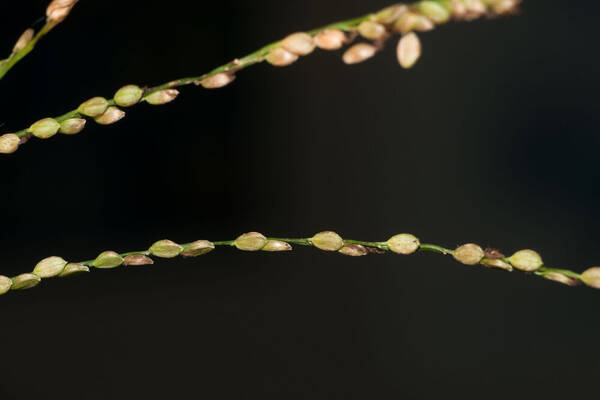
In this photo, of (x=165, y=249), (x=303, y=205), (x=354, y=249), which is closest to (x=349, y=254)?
(x=354, y=249)

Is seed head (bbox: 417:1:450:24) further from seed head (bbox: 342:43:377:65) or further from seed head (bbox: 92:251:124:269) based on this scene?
seed head (bbox: 92:251:124:269)

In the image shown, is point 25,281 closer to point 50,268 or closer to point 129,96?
point 50,268

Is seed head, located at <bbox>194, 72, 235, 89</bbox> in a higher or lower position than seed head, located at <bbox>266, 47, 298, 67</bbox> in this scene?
lower

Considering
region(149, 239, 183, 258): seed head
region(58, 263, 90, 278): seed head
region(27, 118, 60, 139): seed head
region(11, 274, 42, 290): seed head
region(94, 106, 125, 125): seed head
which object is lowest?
region(11, 274, 42, 290): seed head

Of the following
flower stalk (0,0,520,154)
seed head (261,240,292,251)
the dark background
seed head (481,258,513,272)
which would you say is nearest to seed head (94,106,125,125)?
flower stalk (0,0,520,154)

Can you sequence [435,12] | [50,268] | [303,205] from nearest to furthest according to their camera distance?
[435,12] → [50,268] → [303,205]

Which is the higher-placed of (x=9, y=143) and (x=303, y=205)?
Result: (x=303, y=205)

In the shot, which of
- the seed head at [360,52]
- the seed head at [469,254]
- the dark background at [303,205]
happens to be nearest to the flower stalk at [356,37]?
the seed head at [360,52]
